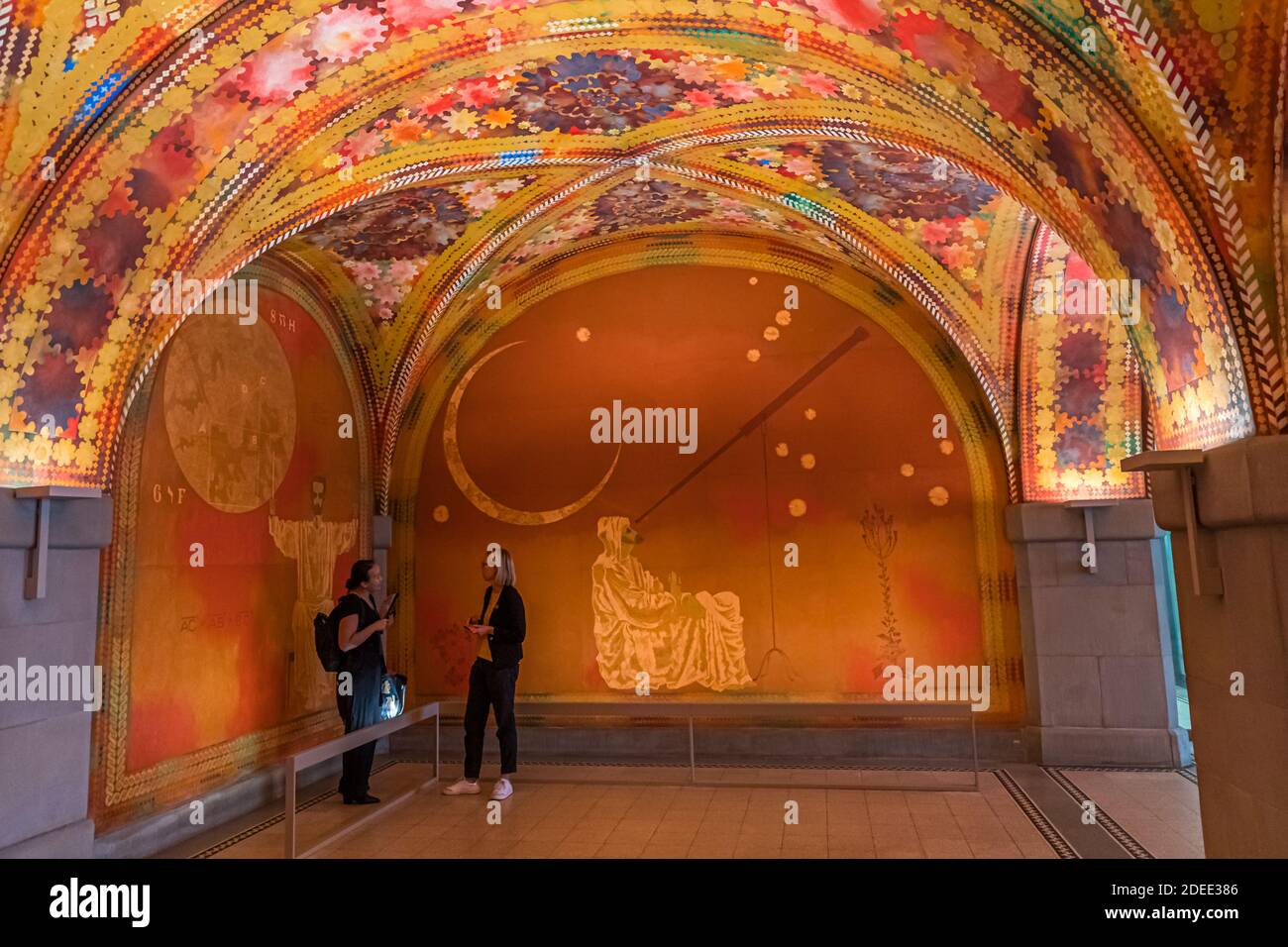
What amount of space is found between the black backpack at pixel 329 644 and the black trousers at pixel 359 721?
16 centimetres

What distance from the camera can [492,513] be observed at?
317 inches

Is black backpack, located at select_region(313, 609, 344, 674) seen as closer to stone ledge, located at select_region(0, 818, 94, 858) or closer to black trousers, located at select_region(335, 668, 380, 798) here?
black trousers, located at select_region(335, 668, 380, 798)

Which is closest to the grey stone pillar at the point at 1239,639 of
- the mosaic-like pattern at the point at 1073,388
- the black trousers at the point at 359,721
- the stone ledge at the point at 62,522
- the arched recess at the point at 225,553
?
the mosaic-like pattern at the point at 1073,388

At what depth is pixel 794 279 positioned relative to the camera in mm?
7867

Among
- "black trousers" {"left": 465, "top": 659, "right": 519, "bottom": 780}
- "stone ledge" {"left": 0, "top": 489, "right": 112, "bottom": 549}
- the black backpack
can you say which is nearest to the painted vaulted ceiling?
"stone ledge" {"left": 0, "top": 489, "right": 112, "bottom": 549}

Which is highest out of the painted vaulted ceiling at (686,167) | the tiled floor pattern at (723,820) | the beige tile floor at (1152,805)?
the painted vaulted ceiling at (686,167)

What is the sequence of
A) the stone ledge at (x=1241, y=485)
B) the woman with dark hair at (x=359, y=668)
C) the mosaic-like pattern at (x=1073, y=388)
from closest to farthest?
the stone ledge at (x=1241, y=485)
the woman with dark hair at (x=359, y=668)
the mosaic-like pattern at (x=1073, y=388)

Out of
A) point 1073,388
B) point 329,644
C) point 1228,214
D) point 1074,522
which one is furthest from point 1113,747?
point 329,644

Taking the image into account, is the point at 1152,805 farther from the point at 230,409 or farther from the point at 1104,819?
the point at 230,409

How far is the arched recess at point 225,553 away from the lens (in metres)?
5.03

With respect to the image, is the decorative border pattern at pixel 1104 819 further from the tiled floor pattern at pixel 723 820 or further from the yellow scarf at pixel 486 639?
the yellow scarf at pixel 486 639

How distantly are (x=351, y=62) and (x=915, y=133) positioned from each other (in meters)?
3.00

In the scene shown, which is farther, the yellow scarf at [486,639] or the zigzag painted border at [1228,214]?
the yellow scarf at [486,639]

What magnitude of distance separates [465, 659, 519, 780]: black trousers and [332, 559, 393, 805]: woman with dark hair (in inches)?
25.3
